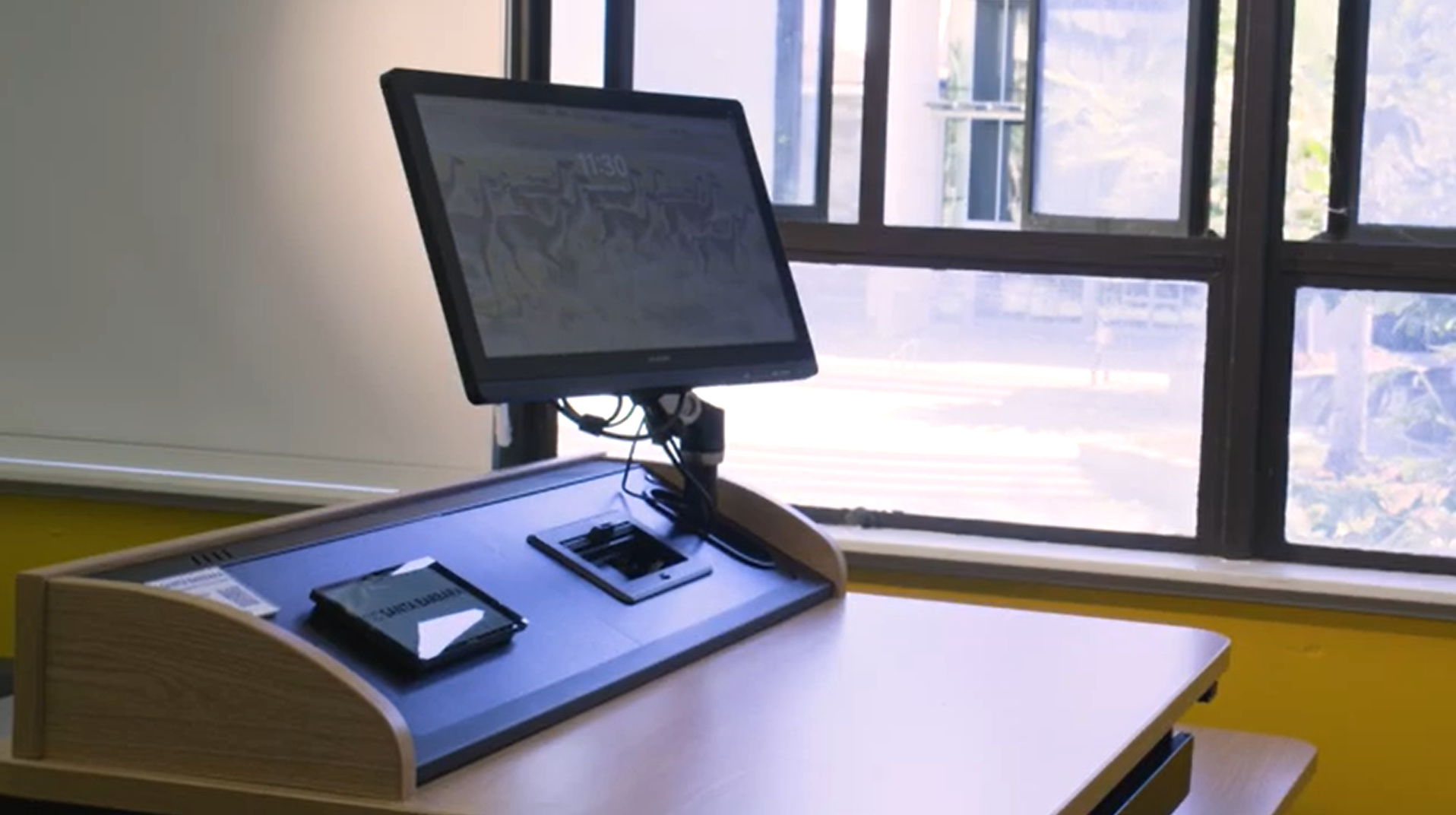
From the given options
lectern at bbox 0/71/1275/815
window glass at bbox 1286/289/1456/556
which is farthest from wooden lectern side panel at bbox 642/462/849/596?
window glass at bbox 1286/289/1456/556

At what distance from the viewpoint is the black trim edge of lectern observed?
1692mm

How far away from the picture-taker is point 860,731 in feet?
5.06

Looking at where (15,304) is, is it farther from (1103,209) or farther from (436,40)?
(1103,209)

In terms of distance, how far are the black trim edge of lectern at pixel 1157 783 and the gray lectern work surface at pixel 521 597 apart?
0.39 meters

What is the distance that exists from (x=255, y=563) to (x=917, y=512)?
5.46 feet

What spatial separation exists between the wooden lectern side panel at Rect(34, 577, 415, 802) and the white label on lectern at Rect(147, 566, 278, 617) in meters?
0.06

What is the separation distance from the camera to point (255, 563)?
5.21 feet

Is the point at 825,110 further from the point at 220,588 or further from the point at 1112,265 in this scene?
the point at 220,588

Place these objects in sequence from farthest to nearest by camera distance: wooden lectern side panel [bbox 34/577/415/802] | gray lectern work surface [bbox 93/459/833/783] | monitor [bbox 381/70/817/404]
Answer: monitor [bbox 381/70/817/404], gray lectern work surface [bbox 93/459/833/783], wooden lectern side panel [bbox 34/577/415/802]

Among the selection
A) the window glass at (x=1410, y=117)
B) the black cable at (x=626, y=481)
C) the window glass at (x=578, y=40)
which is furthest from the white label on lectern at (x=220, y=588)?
the window glass at (x=1410, y=117)

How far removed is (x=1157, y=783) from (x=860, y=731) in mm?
383

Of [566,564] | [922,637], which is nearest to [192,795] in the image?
[566,564]

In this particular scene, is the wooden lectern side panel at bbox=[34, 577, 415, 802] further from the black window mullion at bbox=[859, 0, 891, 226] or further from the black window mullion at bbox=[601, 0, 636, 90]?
the black window mullion at bbox=[601, 0, 636, 90]

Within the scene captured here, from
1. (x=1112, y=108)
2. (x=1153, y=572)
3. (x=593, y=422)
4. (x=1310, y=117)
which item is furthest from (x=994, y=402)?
(x=593, y=422)
